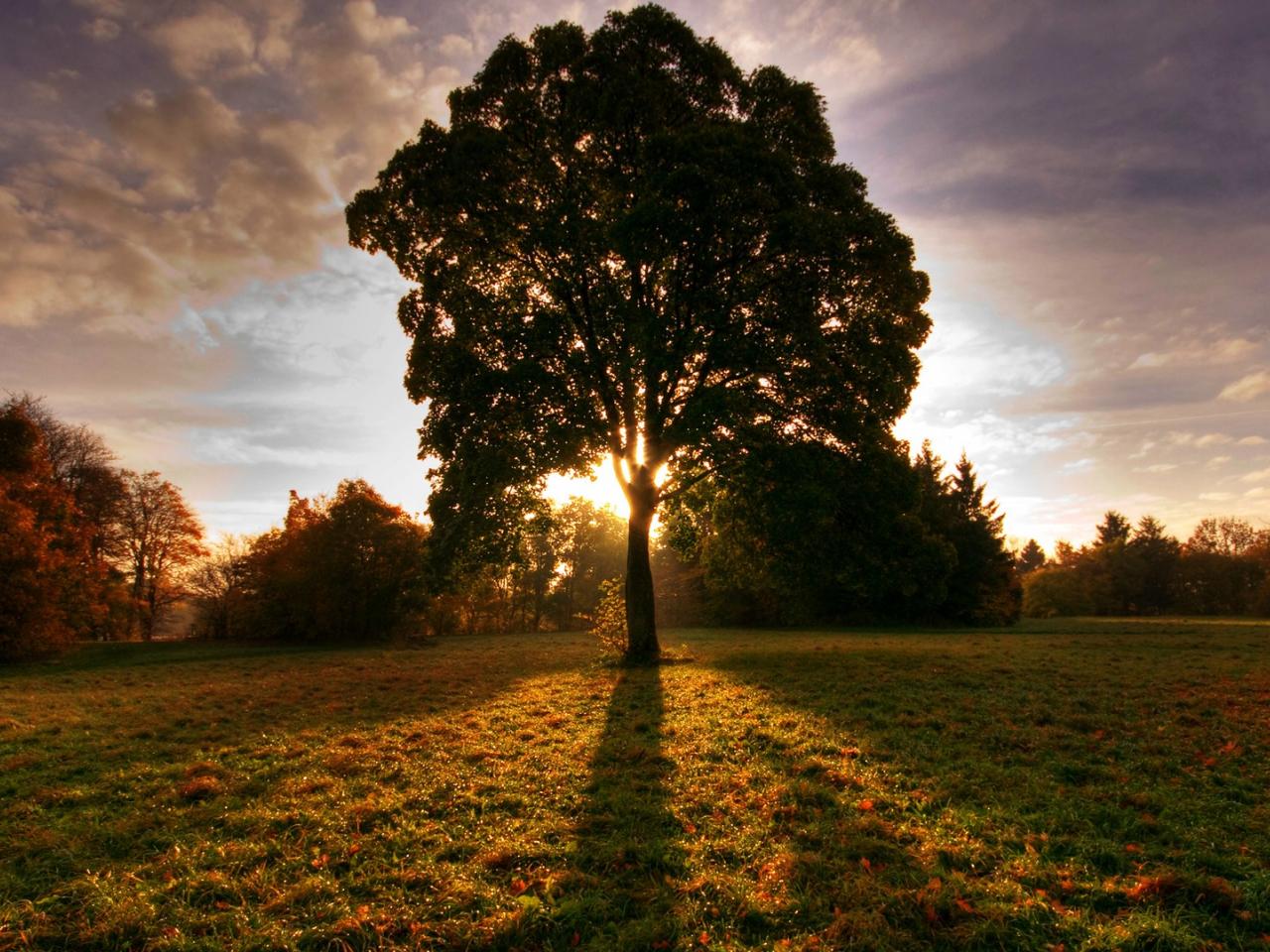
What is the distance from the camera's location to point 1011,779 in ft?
22.4

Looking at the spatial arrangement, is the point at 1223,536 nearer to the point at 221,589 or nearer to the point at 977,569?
the point at 977,569

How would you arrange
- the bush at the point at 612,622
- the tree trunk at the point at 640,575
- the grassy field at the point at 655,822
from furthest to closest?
the bush at the point at 612,622, the tree trunk at the point at 640,575, the grassy field at the point at 655,822

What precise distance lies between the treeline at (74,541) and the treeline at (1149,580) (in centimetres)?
8203

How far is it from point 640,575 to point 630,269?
9412mm

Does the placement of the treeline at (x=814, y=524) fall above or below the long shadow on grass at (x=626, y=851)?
above

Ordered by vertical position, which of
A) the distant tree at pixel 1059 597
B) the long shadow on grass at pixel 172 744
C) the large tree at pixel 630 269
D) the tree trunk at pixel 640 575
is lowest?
the distant tree at pixel 1059 597

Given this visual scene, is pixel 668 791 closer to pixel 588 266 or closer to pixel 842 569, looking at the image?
pixel 842 569

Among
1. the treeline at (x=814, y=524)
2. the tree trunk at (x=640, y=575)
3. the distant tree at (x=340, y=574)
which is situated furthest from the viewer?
the distant tree at (x=340, y=574)

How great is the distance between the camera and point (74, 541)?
2906 cm

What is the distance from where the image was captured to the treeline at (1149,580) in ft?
217

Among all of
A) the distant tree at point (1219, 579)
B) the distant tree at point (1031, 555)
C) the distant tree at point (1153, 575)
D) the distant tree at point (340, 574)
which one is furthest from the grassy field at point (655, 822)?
the distant tree at point (1031, 555)

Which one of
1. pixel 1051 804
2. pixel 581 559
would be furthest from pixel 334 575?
pixel 1051 804

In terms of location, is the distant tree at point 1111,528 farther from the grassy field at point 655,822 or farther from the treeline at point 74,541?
the treeline at point 74,541

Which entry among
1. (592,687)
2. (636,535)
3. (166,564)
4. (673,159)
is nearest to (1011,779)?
(592,687)
